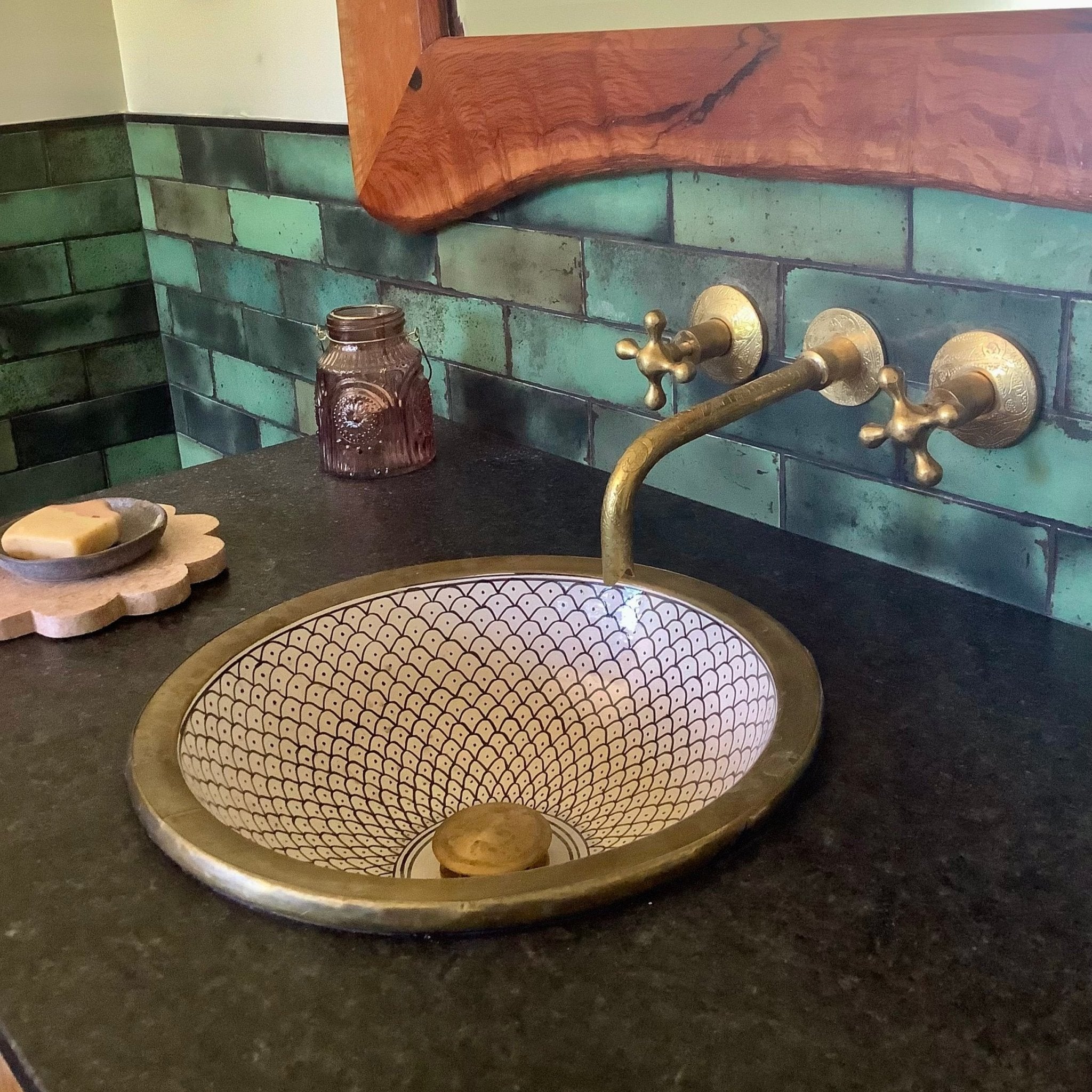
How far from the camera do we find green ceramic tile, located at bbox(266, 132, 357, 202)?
1.45m

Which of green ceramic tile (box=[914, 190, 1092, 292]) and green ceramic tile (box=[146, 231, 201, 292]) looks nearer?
green ceramic tile (box=[914, 190, 1092, 292])

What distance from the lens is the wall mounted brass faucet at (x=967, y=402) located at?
783 millimetres

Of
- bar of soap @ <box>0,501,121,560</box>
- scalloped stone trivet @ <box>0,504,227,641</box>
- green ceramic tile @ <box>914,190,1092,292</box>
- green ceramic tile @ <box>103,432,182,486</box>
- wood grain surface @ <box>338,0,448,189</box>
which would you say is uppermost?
wood grain surface @ <box>338,0,448,189</box>

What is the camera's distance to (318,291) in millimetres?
1583

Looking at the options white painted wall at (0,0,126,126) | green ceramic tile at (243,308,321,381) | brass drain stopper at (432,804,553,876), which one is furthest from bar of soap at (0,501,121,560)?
white painted wall at (0,0,126,126)

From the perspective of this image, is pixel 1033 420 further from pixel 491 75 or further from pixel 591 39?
pixel 491 75

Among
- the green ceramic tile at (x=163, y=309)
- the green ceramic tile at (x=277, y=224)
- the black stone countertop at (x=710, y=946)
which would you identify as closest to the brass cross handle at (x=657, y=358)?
the black stone countertop at (x=710, y=946)

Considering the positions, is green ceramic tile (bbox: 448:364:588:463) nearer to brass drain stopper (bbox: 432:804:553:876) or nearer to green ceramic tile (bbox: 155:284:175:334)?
brass drain stopper (bbox: 432:804:553:876)

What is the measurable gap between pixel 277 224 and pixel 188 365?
43 cm

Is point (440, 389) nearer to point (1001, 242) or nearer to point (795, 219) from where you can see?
point (795, 219)

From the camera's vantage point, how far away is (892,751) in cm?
74

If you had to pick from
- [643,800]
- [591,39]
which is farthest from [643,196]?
[643,800]

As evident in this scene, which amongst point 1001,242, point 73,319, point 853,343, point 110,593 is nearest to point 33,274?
point 73,319

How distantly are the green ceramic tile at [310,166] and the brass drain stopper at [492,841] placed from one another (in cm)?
88
